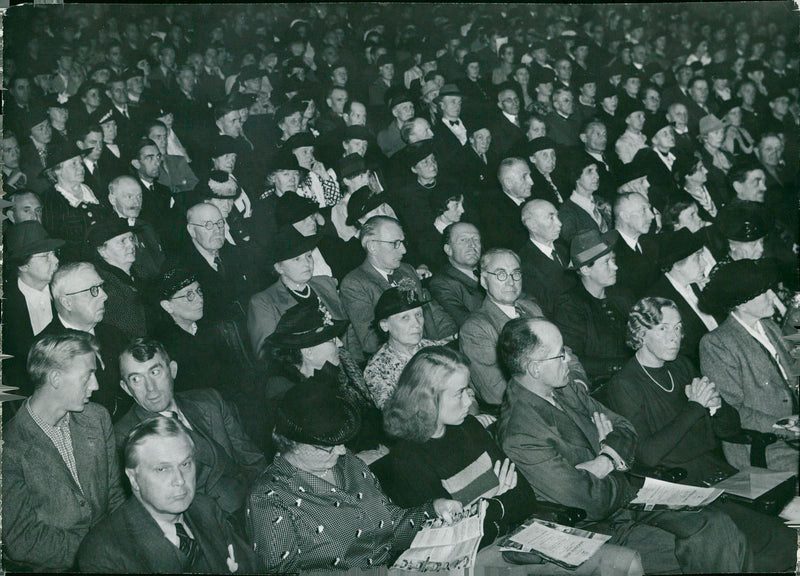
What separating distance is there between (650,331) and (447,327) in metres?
1.19

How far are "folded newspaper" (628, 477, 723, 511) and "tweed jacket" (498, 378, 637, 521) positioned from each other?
0.08m

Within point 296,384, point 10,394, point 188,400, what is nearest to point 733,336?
point 296,384

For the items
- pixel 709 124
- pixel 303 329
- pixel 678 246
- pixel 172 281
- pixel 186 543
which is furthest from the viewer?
pixel 709 124

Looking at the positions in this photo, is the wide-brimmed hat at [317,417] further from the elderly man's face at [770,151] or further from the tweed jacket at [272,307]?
the elderly man's face at [770,151]

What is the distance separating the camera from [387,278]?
5699 mm

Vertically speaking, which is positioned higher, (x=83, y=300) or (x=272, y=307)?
(x=83, y=300)

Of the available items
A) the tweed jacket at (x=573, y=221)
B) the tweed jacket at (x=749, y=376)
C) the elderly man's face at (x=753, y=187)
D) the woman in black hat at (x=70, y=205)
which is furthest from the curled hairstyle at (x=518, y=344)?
the woman in black hat at (x=70, y=205)

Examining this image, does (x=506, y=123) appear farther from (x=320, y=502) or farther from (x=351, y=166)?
(x=320, y=502)

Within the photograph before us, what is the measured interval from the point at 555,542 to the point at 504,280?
1.55 meters

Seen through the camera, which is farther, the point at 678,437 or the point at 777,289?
the point at 777,289

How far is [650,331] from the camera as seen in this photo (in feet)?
17.4

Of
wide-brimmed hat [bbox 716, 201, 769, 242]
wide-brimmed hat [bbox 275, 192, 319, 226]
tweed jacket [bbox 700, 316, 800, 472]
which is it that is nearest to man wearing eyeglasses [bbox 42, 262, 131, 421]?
wide-brimmed hat [bbox 275, 192, 319, 226]

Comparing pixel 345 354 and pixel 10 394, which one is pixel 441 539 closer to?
pixel 345 354

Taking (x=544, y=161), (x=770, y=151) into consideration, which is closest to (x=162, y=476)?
(x=544, y=161)
